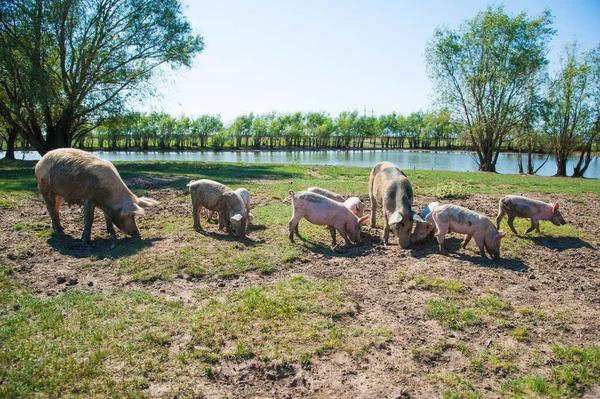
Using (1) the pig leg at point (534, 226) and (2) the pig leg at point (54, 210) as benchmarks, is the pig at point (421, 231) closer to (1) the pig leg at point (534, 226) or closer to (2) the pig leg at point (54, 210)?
(1) the pig leg at point (534, 226)

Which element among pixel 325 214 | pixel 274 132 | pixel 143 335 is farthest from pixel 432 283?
pixel 274 132

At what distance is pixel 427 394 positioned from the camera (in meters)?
4.01

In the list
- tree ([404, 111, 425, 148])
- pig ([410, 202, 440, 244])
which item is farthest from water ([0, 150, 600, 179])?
tree ([404, 111, 425, 148])

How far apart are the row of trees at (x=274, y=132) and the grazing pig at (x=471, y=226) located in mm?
93928

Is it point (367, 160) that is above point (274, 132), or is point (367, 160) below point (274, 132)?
below

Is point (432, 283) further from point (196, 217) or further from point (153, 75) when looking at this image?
point (153, 75)

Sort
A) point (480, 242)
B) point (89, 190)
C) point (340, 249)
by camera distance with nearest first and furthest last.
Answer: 1. point (480, 242)
2. point (340, 249)
3. point (89, 190)

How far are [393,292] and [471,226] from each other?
120 inches

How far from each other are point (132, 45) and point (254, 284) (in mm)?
25880

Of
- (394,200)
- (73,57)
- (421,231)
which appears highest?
(73,57)

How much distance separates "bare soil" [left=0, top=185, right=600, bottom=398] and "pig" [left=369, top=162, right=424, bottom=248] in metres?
0.44

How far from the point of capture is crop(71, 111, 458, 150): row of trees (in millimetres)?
99125

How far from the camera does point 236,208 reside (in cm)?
970

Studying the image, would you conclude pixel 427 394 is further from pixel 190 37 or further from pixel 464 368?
pixel 190 37
